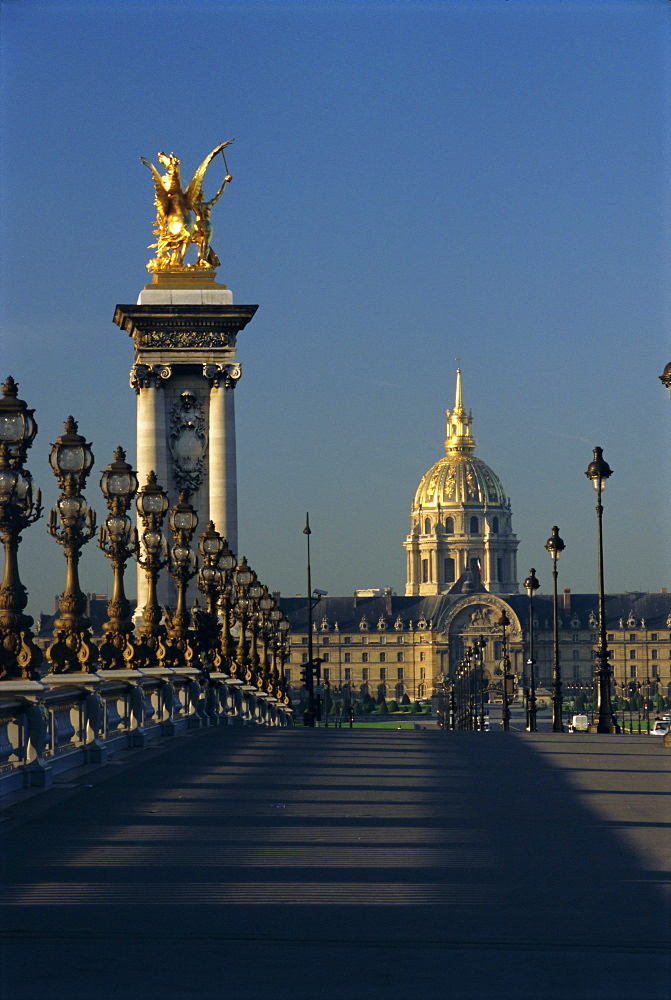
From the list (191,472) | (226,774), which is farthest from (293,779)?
(191,472)

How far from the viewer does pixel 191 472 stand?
84.6 metres

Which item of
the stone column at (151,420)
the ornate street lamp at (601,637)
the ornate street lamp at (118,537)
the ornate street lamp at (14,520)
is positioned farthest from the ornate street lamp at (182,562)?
the stone column at (151,420)

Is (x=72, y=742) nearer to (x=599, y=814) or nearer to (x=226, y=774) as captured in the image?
(x=226, y=774)

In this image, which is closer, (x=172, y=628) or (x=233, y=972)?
(x=233, y=972)

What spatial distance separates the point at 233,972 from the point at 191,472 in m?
75.9

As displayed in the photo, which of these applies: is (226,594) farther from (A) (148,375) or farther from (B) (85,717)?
(A) (148,375)

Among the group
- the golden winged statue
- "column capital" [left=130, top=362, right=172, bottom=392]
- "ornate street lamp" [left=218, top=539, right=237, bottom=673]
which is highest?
the golden winged statue

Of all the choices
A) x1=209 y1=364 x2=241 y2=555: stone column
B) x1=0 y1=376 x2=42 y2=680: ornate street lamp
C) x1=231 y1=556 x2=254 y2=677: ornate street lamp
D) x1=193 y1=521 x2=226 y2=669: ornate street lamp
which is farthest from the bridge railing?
x1=209 y1=364 x2=241 y2=555: stone column

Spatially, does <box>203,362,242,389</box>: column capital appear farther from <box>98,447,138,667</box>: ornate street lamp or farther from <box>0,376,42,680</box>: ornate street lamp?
<box>0,376,42,680</box>: ornate street lamp

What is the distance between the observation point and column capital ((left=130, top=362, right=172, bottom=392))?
275 ft

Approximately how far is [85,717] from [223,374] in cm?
6261

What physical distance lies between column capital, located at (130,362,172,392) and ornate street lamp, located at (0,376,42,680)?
61868 millimetres

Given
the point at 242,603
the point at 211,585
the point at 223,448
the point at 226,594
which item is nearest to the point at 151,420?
the point at 223,448

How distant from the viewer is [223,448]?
273ft
